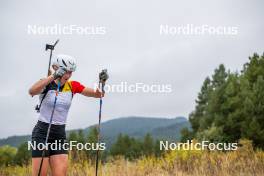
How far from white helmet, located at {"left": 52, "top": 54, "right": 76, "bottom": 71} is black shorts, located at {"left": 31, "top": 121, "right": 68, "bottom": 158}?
0.80m

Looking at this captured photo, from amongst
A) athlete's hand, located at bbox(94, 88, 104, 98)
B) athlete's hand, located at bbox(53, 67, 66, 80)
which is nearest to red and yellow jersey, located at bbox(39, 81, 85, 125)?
athlete's hand, located at bbox(53, 67, 66, 80)

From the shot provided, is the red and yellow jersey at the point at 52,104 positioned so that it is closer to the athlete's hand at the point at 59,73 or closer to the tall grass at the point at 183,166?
the athlete's hand at the point at 59,73

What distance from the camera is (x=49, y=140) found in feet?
20.9

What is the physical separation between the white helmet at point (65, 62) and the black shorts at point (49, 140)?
0.80m

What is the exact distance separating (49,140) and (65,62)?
1.05m

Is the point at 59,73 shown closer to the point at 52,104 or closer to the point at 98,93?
→ the point at 52,104

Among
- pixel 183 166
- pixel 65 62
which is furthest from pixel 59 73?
pixel 183 166

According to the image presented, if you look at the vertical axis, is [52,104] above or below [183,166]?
above

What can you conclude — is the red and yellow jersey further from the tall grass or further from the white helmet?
the tall grass

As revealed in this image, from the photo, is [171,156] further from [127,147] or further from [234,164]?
[127,147]

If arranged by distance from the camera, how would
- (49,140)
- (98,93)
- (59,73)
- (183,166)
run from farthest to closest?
(183,166) → (98,93) → (49,140) → (59,73)

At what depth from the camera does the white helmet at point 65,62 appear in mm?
6199

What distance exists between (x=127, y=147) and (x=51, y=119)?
241 ft

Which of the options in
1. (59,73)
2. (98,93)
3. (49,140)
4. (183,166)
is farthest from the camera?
(183,166)
